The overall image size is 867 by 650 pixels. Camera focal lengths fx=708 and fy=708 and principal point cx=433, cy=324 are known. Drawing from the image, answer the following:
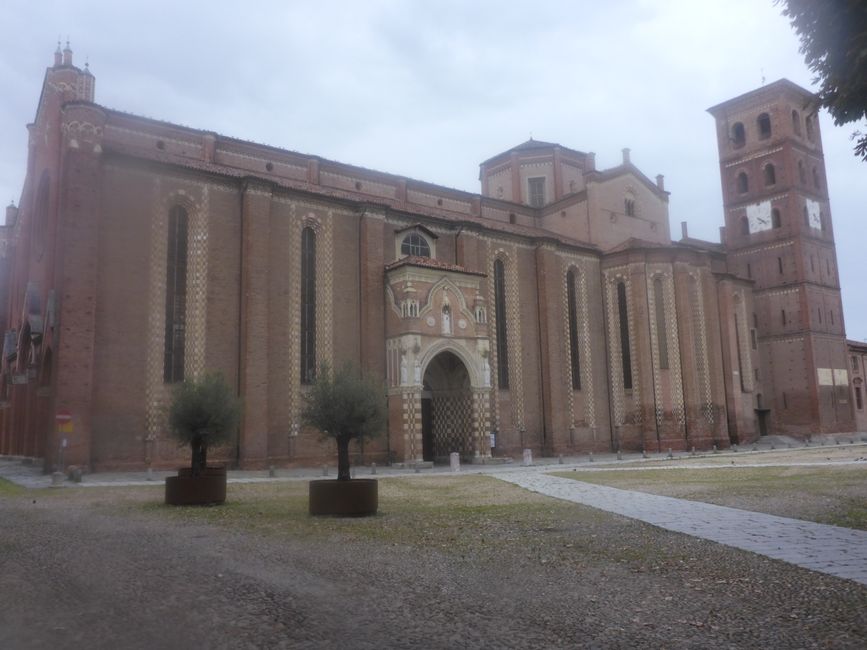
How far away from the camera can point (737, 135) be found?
51.4 meters

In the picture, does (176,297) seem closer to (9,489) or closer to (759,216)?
Answer: (9,489)

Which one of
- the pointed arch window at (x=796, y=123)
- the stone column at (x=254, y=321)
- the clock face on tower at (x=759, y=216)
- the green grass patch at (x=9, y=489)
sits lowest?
the green grass patch at (x=9, y=489)

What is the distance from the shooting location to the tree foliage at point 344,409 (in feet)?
50.2

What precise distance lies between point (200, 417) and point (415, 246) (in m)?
19.0

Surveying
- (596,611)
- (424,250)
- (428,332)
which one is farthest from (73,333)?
(596,611)

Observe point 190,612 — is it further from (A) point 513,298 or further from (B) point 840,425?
(B) point 840,425

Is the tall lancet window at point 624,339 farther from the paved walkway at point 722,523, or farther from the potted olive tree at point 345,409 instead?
the potted olive tree at point 345,409

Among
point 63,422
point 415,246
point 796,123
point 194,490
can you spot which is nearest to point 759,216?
point 796,123

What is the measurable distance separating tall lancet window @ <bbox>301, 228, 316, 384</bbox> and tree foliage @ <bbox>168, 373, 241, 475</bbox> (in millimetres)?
12127

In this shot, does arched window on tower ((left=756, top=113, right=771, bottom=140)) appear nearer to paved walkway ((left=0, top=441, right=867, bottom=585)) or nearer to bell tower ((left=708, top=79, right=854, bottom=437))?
bell tower ((left=708, top=79, right=854, bottom=437))

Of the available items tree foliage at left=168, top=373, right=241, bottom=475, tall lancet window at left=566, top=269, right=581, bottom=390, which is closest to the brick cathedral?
tall lancet window at left=566, top=269, right=581, bottom=390

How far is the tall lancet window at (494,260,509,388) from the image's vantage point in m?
35.8

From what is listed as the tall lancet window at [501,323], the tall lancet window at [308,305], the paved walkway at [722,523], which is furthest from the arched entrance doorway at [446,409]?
the paved walkway at [722,523]

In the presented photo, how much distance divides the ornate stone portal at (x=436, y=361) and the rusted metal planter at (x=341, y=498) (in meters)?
15.8
